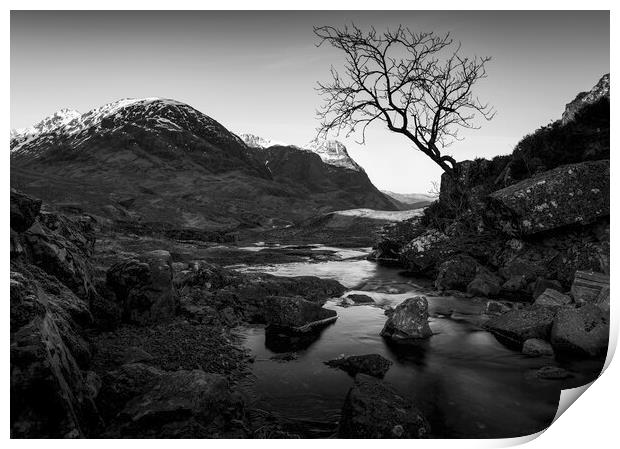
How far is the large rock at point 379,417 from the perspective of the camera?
4113 millimetres

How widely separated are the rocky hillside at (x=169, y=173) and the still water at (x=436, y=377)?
38.9 meters

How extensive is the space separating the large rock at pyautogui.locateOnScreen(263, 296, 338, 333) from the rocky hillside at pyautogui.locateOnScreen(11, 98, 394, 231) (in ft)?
123

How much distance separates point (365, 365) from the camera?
613cm

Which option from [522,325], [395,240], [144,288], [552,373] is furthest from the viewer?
[395,240]

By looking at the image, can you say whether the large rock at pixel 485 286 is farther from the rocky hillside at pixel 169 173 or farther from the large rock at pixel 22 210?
the rocky hillside at pixel 169 173

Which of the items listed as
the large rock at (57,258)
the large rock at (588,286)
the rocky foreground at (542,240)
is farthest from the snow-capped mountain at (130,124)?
the large rock at (588,286)

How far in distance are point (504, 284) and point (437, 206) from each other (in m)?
8.02

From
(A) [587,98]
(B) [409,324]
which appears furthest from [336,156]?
(B) [409,324]

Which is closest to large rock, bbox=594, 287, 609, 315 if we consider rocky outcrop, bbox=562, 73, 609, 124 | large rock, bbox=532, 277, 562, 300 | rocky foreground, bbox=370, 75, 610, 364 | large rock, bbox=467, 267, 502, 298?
rocky foreground, bbox=370, 75, 610, 364

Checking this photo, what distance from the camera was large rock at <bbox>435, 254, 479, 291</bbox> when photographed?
500 inches

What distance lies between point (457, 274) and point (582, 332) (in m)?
6.36

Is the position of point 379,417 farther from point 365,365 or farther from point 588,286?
point 588,286

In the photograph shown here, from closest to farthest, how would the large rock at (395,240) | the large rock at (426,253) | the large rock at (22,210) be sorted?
the large rock at (22,210)
the large rock at (426,253)
the large rock at (395,240)
